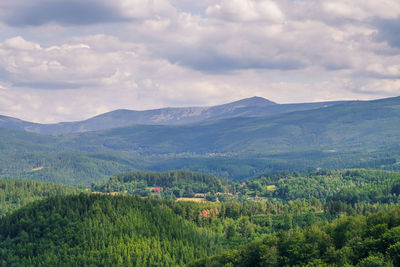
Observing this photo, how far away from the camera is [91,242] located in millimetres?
183000

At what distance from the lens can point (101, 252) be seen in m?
178

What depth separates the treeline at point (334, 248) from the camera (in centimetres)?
11188

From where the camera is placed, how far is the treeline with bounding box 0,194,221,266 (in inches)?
6895

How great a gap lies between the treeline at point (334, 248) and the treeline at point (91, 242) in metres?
34.3

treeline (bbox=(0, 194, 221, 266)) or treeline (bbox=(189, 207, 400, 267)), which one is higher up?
treeline (bbox=(189, 207, 400, 267))

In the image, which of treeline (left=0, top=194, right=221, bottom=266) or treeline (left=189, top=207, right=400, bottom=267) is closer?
treeline (left=189, top=207, right=400, bottom=267)

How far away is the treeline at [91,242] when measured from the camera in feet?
575

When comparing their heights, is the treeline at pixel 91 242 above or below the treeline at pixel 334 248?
below

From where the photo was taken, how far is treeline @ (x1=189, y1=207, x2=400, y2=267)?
11188 cm

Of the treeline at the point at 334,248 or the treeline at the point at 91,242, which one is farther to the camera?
the treeline at the point at 91,242

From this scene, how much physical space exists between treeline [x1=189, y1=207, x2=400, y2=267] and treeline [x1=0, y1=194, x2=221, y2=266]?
34.3 metres

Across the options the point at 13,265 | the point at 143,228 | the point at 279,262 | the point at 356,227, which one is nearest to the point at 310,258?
the point at 279,262

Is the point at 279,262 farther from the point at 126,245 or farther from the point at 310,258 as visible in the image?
the point at 126,245

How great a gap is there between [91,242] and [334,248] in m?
93.0
